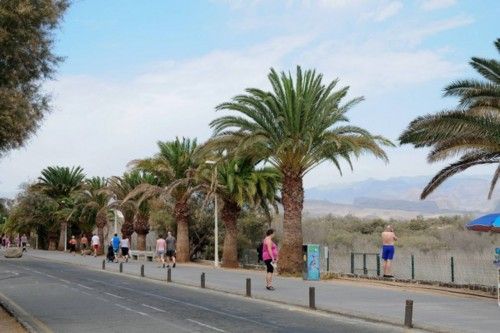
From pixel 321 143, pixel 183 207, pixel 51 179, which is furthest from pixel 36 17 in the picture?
pixel 51 179

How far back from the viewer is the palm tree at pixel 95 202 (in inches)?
2339

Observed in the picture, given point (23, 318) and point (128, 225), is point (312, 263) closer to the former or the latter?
point (23, 318)

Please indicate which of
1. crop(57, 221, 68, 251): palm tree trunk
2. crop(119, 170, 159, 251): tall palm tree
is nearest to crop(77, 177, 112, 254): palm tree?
crop(57, 221, 68, 251): palm tree trunk

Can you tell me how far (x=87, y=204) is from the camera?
5922 centimetres

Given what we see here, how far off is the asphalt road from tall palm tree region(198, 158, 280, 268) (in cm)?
1246

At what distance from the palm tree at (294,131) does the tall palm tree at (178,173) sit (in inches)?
515

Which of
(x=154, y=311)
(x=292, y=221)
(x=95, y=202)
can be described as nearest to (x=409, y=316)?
(x=154, y=311)

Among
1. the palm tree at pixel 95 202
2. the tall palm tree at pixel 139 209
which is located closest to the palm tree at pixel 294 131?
the tall palm tree at pixel 139 209

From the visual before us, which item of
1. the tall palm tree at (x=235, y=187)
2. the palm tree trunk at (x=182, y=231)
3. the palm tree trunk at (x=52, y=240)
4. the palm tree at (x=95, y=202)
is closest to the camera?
the tall palm tree at (x=235, y=187)

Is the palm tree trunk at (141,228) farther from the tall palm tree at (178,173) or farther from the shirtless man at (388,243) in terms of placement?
the shirtless man at (388,243)

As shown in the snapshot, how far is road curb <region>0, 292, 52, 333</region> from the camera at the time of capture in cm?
1235

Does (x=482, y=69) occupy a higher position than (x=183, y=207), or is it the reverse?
(x=482, y=69)

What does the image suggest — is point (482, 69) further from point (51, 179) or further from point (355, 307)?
point (51, 179)

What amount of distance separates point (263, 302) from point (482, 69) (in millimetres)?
9695
